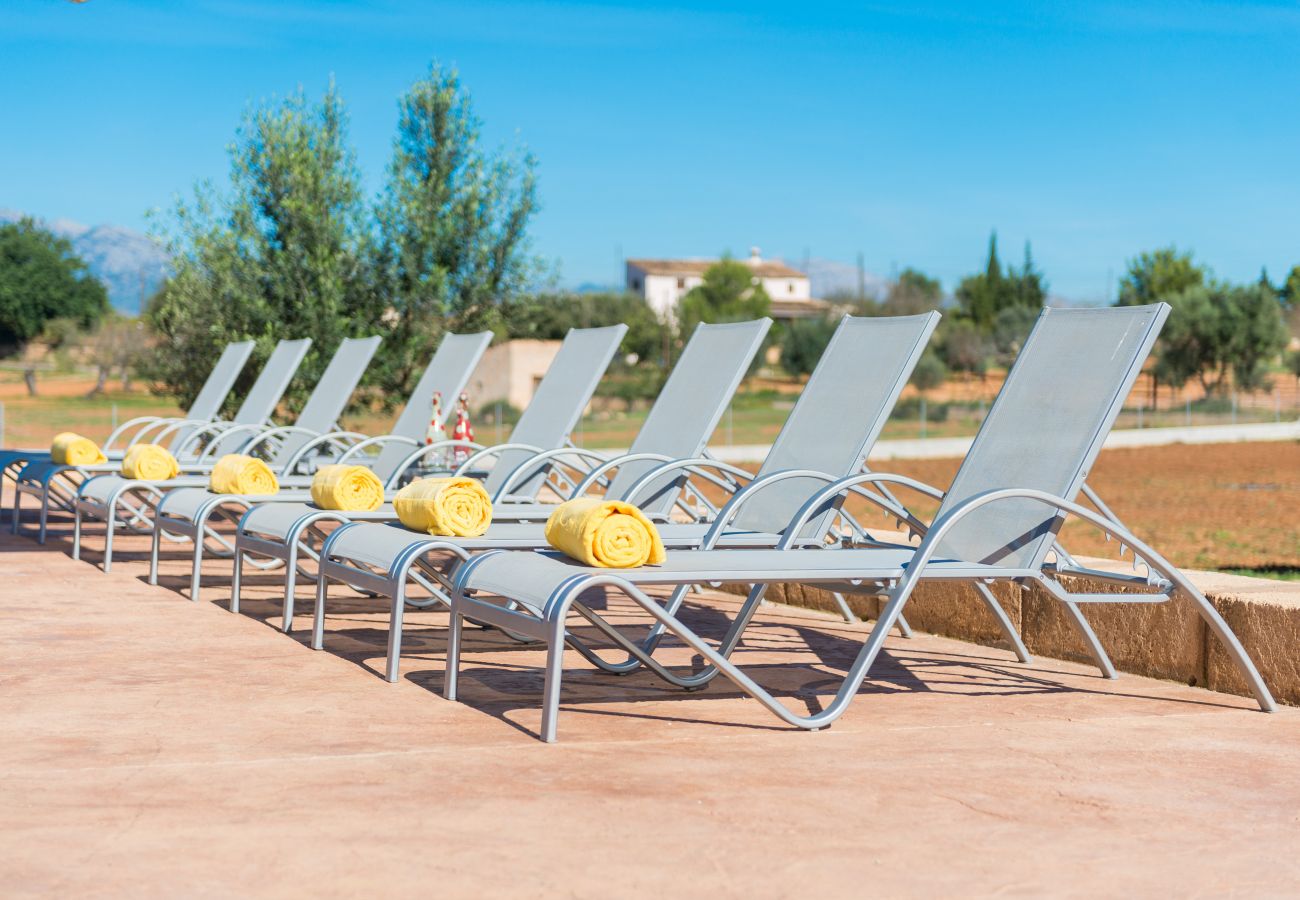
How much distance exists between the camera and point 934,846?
294 cm

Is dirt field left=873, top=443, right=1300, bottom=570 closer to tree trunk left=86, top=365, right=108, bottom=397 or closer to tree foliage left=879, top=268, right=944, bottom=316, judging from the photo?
tree trunk left=86, top=365, right=108, bottom=397

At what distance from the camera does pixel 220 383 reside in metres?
10.3

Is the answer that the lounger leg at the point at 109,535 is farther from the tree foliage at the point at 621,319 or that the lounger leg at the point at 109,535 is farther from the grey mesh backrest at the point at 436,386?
the tree foliage at the point at 621,319

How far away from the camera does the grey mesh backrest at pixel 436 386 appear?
827 centimetres

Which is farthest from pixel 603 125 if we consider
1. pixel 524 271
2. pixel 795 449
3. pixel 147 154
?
pixel 795 449

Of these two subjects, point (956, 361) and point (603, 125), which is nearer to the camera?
point (956, 361)

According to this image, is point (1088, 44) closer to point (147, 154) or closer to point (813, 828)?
point (147, 154)

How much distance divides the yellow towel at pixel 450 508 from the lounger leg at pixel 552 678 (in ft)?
3.90

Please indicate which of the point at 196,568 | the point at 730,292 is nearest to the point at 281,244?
the point at 196,568

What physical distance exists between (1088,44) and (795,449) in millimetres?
86480

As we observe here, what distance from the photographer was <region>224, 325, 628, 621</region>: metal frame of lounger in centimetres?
579

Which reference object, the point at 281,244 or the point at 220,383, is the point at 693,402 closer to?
the point at 220,383

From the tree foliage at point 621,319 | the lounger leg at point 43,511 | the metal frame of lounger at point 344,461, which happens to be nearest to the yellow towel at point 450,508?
the metal frame of lounger at point 344,461

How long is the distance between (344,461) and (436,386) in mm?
781
